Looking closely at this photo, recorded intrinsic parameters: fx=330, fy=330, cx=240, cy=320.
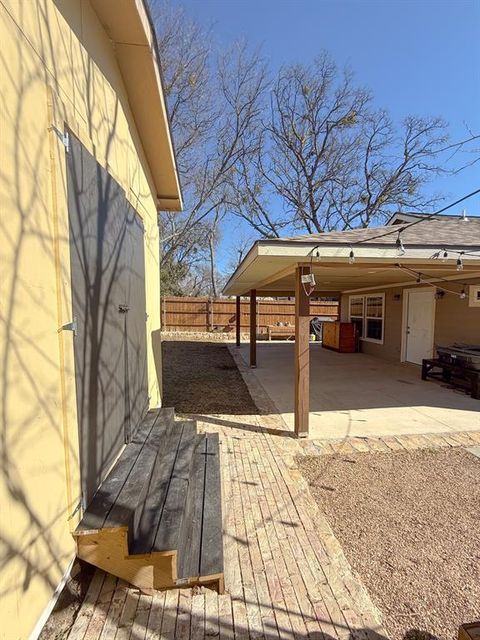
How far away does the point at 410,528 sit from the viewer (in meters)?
2.51

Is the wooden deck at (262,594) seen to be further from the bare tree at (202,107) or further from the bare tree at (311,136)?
the bare tree at (311,136)

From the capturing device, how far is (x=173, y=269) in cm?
2262

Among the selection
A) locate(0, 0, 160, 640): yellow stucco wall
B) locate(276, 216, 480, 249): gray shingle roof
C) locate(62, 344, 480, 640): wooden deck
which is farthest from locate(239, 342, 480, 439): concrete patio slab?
A: locate(0, 0, 160, 640): yellow stucco wall

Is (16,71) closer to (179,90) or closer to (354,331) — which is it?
(354,331)

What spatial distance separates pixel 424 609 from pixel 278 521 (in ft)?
3.36

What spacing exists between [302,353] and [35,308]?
3.30 meters

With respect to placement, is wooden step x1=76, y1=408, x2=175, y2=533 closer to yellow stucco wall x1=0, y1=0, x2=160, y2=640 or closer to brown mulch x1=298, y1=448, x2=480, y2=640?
yellow stucco wall x1=0, y1=0, x2=160, y2=640

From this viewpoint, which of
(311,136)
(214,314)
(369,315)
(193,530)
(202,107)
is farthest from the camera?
(311,136)

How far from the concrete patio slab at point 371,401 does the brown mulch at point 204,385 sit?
0.61 m

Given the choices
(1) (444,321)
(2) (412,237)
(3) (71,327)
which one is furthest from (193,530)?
(1) (444,321)

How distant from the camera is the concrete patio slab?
4637 millimetres

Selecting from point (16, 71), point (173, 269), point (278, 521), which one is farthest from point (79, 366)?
point (173, 269)

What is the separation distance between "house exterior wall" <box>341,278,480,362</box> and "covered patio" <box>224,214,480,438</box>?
0.08 ft

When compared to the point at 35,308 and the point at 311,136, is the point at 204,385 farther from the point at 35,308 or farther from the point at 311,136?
the point at 311,136
